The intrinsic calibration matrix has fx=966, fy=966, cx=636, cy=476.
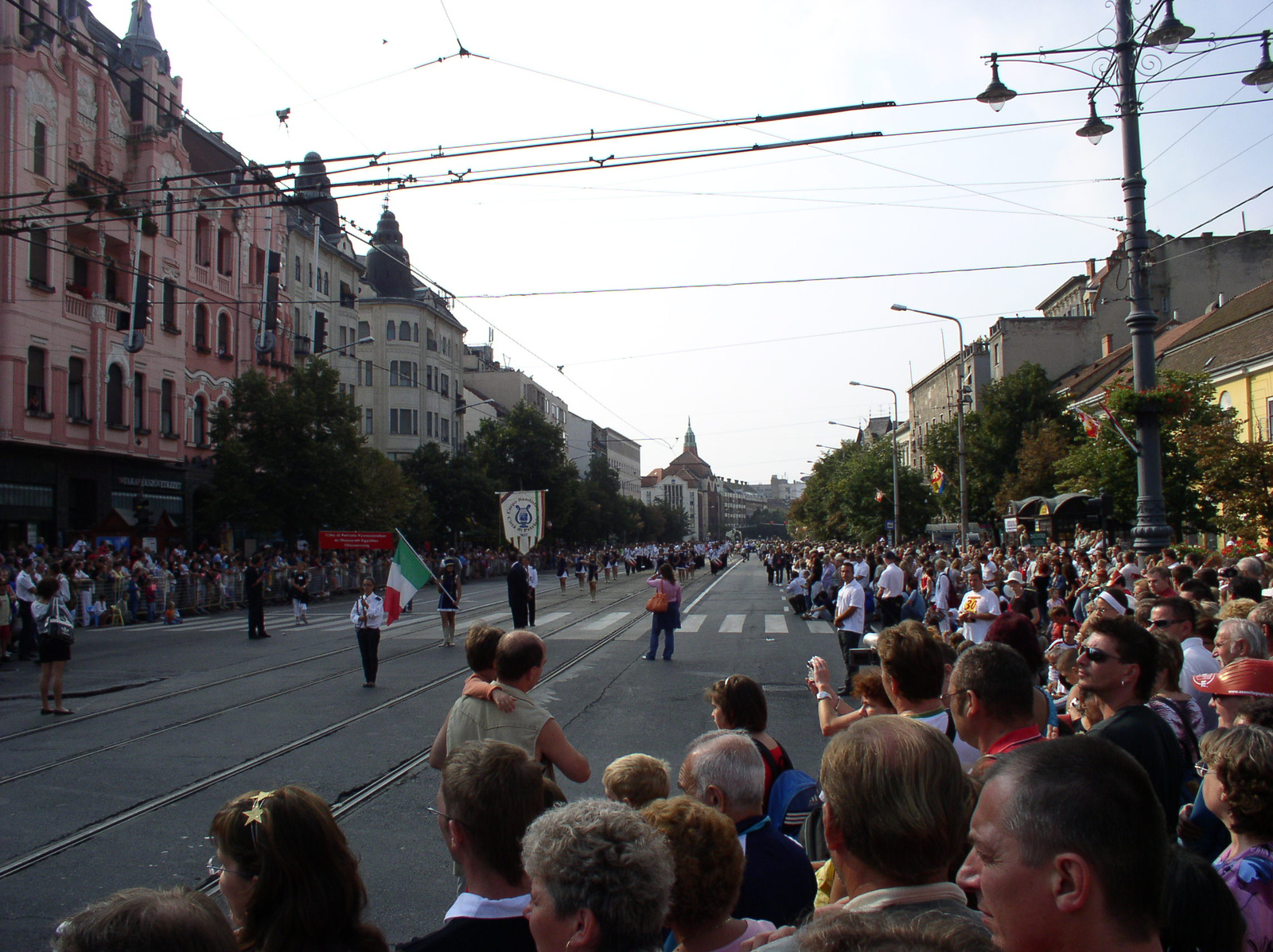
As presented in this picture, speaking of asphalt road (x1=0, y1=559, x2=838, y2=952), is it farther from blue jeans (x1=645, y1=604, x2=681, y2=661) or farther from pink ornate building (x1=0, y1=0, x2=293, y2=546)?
pink ornate building (x1=0, y1=0, x2=293, y2=546)

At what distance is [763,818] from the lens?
11.0 ft

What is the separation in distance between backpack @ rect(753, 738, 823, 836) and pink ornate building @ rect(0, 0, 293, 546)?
82.1 ft

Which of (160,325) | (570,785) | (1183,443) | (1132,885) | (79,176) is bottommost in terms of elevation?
(570,785)

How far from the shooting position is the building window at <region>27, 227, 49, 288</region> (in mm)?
29109

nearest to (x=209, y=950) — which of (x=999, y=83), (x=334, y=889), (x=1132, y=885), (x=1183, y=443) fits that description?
(x=334, y=889)

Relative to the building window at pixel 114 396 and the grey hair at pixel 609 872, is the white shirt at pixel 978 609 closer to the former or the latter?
the grey hair at pixel 609 872

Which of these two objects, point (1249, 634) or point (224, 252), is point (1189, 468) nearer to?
point (1249, 634)

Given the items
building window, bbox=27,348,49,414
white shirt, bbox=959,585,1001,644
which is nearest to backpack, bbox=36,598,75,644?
white shirt, bbox=959,585,1001,644

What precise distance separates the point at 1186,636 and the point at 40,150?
107 ft

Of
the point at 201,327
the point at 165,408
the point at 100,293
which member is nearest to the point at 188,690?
the point at 100,293

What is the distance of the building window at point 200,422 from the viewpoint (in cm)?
3822

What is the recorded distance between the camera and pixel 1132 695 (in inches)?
159

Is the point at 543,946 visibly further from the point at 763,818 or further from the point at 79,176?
the point at 79,176

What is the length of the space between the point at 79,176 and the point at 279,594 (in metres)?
14.6
